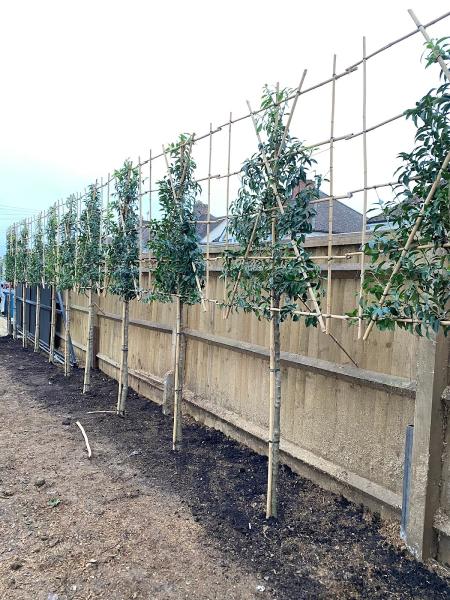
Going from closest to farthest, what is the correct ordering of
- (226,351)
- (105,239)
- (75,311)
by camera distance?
1. (226,351)
2. (105,239)
3. (75,311)

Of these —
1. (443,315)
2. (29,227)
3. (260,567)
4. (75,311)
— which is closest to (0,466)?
(260,567)

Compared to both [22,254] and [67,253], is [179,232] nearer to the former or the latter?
[67,253]

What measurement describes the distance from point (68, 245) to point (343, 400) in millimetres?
6191

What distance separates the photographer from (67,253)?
26.2ft

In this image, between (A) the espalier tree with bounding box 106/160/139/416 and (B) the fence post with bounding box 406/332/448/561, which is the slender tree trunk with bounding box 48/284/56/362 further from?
(B) the fence post with bounding box 406/332/448/561

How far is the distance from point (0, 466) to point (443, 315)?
3982mm

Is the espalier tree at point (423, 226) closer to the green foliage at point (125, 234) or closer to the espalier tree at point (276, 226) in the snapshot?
the espalier tree at point (276, 226)

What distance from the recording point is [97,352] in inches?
336

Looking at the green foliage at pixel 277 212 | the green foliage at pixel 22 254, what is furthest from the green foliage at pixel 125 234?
the green foliage at pixel 22 254

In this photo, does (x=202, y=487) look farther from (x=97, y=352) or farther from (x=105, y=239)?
(x=97, y=352)

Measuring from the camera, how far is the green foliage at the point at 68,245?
7934mm

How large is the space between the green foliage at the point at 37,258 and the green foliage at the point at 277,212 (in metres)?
7.83

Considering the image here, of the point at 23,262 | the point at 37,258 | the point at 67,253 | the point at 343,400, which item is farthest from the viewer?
the point at 23,262

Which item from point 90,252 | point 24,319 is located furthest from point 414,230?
point 24,319
